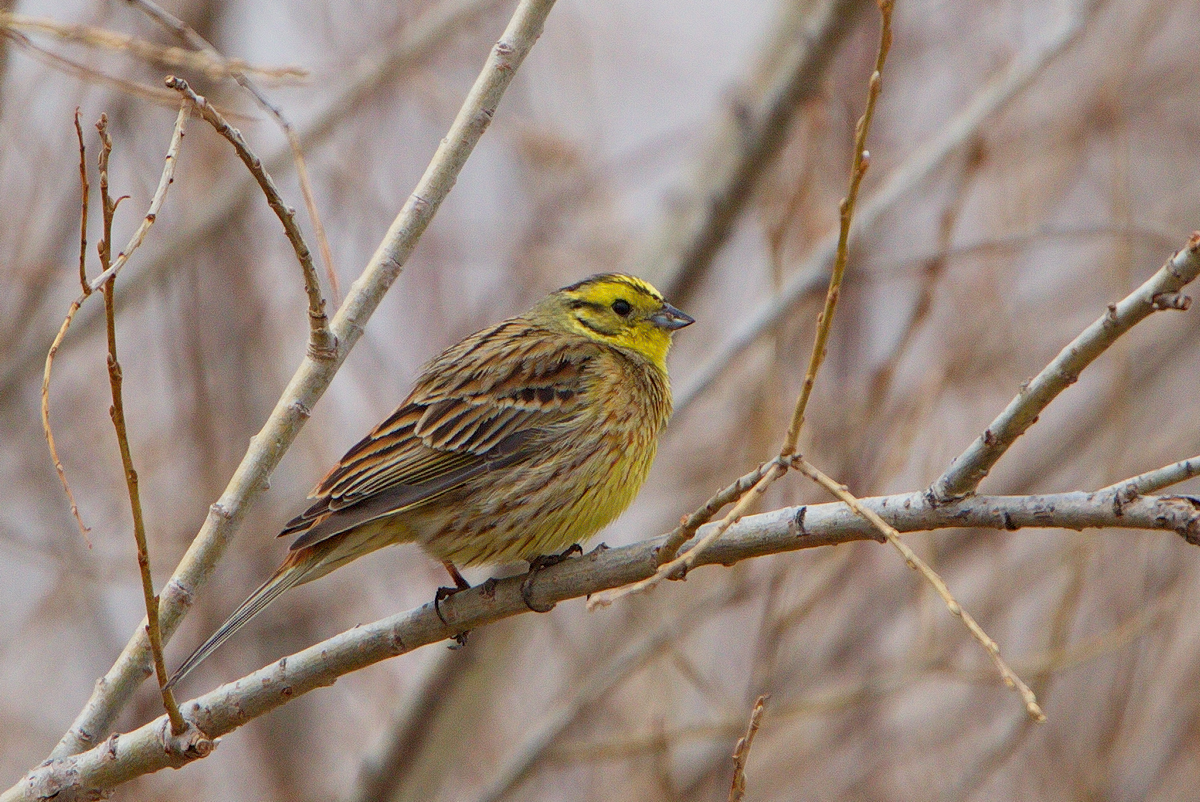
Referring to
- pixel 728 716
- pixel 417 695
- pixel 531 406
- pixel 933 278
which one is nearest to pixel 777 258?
pixel 933 278

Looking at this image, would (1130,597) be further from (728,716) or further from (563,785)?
(563,785)

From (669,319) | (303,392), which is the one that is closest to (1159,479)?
(303,392)

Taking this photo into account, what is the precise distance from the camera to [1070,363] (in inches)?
113

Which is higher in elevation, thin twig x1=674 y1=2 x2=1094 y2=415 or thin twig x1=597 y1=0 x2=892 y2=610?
thin twig x1=674 y1=2 x2=1094 y2=415

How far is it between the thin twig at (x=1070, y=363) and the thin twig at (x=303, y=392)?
5.72ft

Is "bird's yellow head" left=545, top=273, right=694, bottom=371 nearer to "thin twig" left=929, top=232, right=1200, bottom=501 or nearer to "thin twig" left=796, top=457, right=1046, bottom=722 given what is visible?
"thin twig" left=929, top=232, right=1200, bottom=501

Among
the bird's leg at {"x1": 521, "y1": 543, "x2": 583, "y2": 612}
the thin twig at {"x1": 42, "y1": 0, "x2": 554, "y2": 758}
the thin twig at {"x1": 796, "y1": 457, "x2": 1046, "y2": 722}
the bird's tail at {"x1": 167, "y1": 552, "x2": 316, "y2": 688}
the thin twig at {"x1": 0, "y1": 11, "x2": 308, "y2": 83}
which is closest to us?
the thin twig at {"x1": 796, "y1": 457, "x2": 1046, "y2": 722}

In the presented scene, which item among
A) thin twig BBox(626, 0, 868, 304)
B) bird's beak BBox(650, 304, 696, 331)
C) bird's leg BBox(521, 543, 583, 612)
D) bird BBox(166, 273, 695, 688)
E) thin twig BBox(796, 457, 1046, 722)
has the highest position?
thin twig BBox(626, 0, 868, 304)

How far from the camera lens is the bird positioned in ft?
16.2

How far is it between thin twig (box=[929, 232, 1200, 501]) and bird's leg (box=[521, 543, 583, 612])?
149 centimetres

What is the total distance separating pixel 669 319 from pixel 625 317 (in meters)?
0.22

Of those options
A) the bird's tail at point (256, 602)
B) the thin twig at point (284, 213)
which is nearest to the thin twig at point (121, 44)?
the thin twig at point (284, 213)

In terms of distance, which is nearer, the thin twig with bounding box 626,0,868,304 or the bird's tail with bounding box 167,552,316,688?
the bird's tail with bounding box 167,552,316,688

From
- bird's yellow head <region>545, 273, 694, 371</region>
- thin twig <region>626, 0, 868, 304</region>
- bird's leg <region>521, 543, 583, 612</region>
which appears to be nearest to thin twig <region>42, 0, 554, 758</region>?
bird's leg <region>521, 543, 583, 612</region>
